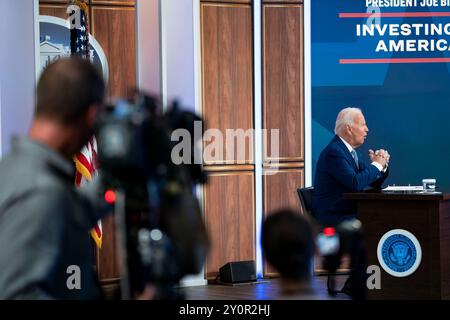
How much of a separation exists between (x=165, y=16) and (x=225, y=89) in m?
0.95

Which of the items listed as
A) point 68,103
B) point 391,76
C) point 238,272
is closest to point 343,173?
point 238,272

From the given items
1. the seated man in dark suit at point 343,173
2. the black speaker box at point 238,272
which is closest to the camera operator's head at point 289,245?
the seated man in dark suit at point 343,173

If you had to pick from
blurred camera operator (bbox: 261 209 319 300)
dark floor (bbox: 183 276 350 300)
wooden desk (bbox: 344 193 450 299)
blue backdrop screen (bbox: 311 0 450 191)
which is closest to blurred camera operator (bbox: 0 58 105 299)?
blurred camera operator (bbox: 261 209 319 300)

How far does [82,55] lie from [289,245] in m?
5.63

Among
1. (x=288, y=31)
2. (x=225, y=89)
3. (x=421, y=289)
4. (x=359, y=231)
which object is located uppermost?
(x=288, y=31)

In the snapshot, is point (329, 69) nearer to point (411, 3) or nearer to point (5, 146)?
point (411, 3)

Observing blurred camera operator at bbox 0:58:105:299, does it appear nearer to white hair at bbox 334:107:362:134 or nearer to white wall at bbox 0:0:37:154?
white hair at bbox 334:107:362:134

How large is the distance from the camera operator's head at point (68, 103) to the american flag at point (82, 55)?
491 cm

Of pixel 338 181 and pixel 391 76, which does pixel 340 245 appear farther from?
pixel 391 76

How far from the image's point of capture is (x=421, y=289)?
6.36 m

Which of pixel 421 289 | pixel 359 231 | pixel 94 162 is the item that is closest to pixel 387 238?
pixel 421 289

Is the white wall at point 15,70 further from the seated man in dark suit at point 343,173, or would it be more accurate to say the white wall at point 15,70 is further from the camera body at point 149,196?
the camera body at point 149,196

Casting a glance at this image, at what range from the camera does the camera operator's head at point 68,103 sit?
191 cm

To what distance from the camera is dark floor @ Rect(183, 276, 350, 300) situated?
25.3ft
